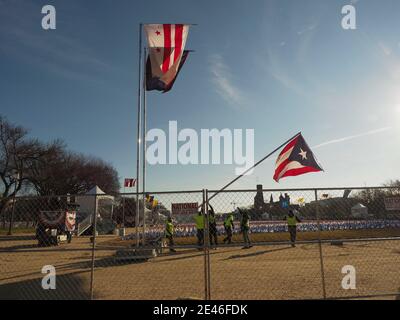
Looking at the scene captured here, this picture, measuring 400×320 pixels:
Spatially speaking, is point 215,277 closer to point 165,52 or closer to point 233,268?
point 233,268

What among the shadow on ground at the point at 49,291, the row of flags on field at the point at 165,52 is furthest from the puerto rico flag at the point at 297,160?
the shadow on ground at the point at 49,291

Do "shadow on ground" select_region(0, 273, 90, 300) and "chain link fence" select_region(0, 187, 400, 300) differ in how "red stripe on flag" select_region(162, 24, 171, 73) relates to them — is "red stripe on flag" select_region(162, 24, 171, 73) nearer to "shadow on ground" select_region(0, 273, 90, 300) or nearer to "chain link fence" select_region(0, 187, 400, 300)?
"chain link fence" select_region(0, 187, 400, 300)

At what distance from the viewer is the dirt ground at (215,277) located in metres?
7.91

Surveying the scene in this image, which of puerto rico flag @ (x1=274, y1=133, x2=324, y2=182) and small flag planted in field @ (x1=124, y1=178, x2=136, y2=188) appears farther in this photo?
small flag planted in field @ (x1=124, y1=178, x2=136, y2=188)

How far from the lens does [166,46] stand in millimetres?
13039

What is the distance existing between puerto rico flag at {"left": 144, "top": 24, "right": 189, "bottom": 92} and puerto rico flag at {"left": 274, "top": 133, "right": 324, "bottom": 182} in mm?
5585

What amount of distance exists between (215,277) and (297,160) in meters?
4.71

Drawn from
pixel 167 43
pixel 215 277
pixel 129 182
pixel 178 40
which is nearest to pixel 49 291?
pixel 215 277

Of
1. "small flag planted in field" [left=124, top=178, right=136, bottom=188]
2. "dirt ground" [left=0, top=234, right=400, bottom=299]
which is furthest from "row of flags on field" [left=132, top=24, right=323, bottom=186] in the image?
"small flag planted in field" [left=124, top=178, right=136, bottom=188]

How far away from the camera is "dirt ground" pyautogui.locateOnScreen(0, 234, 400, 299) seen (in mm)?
7910

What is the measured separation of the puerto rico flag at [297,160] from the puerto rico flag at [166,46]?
18.3ft

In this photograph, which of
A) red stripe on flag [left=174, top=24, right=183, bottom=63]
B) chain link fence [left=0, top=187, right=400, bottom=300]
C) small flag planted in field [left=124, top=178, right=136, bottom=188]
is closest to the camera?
chain link fence [left=0, top=187, right=400, bottom=300]
